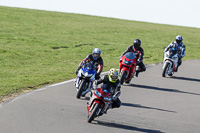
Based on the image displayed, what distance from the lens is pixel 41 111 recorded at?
12.2 metres

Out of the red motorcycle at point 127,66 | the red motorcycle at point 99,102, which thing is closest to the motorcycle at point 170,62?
the red motorcycle at point 127,66

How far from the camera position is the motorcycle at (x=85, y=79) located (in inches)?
557

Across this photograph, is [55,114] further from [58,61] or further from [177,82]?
[58,61]

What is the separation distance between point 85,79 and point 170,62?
718 cm

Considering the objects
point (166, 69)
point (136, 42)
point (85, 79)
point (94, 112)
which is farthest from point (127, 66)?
point (94, 112)

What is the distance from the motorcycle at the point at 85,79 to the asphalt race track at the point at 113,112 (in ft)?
0.99

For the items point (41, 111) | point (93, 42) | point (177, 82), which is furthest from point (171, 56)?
point (93, 42)

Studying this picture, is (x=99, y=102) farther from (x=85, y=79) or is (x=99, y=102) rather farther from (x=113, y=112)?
(x=85, y=79)

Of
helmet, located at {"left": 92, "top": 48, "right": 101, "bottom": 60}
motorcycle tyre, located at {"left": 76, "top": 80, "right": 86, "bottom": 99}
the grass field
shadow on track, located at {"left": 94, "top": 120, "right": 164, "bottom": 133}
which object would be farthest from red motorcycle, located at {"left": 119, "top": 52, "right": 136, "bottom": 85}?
shadow on track, located at {"left": 94, "top": 120, "right": 164, "bottom": 133}

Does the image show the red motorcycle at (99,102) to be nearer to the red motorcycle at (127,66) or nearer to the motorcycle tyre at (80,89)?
the motorcycle tyre at (80,89)

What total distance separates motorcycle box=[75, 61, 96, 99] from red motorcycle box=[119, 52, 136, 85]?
2.63m

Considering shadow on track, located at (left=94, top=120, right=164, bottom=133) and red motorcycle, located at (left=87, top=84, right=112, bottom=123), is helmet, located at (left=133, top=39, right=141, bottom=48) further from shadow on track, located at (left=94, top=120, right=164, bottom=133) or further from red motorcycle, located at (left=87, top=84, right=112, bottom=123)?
shadow on track, located at (left=94, top=120, right=164, bottom=133)

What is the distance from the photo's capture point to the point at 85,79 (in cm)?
1429

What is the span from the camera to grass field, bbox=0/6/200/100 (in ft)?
62.2
